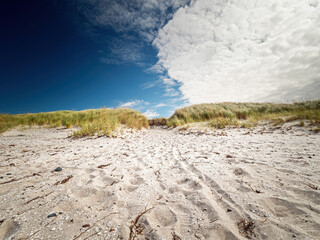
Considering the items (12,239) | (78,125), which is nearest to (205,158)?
(12,239)

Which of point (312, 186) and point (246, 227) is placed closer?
point (246, 227)

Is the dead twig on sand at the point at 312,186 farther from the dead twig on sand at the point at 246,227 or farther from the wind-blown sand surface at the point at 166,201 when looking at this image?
the dead twig on sand at the point at 246,227

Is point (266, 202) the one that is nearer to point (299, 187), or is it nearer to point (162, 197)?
point (299, 187)

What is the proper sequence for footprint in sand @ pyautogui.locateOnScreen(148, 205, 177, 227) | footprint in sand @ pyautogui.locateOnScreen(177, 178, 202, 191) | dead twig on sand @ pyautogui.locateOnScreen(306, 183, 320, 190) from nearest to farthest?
footprint in sand @ pyautogui.locateOnScreen(148, 205, 177, 227) → dead twig on sand @ pyautogui.locateOnScreen(306, 183, 320, 190) → footprint in sand @ pyautogui.locateOnScreen(177, 178, 202, 191)

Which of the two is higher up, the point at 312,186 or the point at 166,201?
the point at 166,201

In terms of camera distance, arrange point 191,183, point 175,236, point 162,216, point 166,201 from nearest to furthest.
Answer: point 175,236, point 162,216, point 166,201, point 191,183

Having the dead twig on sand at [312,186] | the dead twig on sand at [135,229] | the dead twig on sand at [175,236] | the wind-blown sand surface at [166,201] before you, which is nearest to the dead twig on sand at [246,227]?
the wind-blown sand surface at [166,201]

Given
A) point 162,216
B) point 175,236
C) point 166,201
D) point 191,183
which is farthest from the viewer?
point 191,183

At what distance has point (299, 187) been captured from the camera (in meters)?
1.51

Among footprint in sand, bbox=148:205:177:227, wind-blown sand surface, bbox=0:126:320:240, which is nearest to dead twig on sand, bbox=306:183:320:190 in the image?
wind-blown sand surface, bbox=0:126:320:240

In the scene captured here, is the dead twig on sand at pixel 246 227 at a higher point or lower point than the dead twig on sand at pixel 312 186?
higher

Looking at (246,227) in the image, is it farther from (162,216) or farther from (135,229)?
(135,229)

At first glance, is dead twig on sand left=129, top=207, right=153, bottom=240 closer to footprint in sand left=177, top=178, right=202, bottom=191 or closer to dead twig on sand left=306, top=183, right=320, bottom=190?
footprint in sand left=177, top=178, right=202, bottom=191

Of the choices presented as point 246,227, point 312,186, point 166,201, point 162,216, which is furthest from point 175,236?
point 312,186
